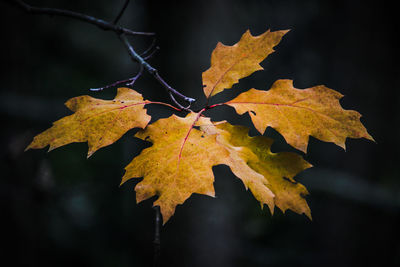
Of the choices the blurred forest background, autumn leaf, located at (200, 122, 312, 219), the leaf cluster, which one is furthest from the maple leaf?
the blurred forest background

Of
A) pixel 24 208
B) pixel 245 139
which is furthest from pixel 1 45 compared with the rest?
pixel 245 139

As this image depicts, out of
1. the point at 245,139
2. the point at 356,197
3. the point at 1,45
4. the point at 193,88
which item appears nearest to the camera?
the point at 245,139

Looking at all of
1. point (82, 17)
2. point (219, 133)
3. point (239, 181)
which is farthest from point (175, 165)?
point (239, 181)

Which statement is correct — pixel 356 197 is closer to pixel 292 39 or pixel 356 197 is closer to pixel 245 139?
pixel 292 39

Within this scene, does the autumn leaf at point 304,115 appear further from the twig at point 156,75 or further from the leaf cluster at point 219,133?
the twig at point 156,75

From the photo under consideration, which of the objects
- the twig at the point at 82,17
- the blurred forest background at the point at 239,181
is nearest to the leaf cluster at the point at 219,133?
the twig at the point at 82,17

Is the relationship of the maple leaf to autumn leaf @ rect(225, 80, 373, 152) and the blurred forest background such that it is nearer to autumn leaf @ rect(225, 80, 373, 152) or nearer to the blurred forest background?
autumn leaf @ rect(225, 80, 373, 152)
